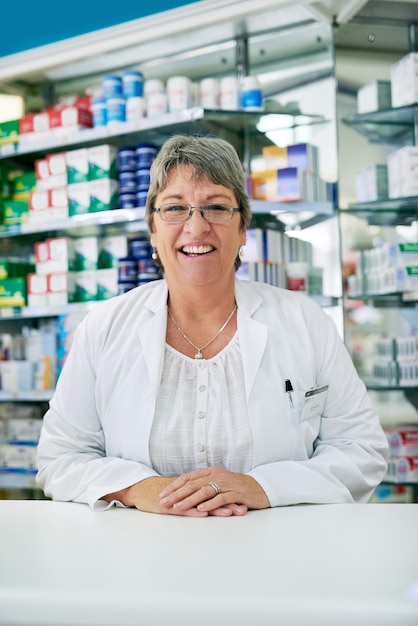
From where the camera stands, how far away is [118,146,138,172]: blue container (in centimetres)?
391

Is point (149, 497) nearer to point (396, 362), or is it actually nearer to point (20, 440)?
point (396, 362)

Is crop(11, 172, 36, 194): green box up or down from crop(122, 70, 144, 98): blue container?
down

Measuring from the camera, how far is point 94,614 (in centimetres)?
84

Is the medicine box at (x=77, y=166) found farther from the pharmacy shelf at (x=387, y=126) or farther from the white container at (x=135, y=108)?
the pharmacy shelf at (x=387, y=126)

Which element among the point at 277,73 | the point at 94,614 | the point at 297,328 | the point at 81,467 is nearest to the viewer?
the point at 94,614

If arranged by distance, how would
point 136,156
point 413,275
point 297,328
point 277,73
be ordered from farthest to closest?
point 277,73
point 136,156
point 413,275
point 297,328

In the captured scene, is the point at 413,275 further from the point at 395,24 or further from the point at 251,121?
the point at 395,24

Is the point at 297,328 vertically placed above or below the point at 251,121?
below

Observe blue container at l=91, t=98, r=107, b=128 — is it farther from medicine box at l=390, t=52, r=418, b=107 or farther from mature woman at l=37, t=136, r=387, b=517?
mature woman at l=37, t=136, r=387, b=517

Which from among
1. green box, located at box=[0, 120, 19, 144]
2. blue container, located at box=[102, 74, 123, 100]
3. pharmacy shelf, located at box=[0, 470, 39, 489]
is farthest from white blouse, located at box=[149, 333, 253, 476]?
green box, located at box=[0, 120, 19, 144]

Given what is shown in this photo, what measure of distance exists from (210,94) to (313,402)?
2540 mm

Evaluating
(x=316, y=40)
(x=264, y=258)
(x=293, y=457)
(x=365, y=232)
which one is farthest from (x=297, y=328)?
(x=316, y=40)

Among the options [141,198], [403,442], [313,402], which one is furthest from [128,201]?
[313,402]

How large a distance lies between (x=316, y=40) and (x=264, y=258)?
1462mm
